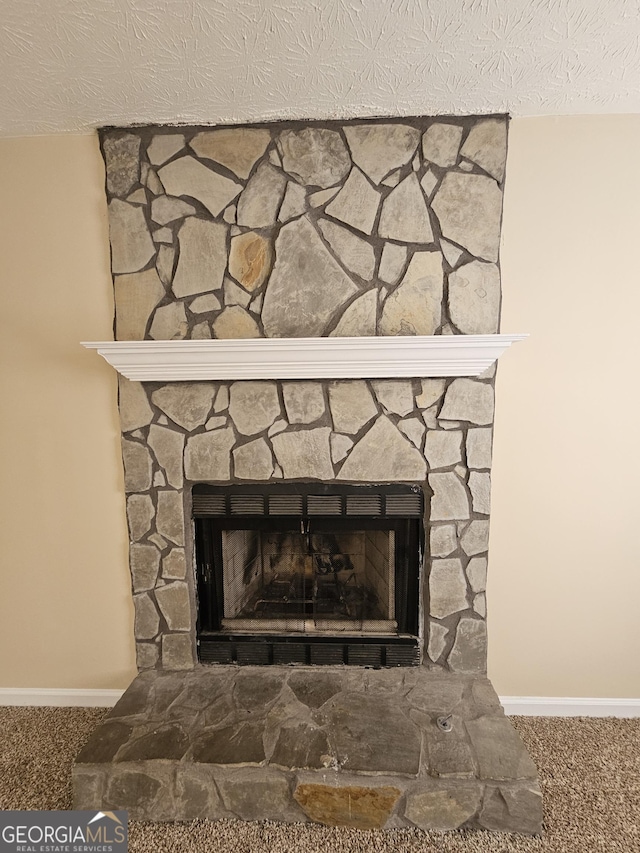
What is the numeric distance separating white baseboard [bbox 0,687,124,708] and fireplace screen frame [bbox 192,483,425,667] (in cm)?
47

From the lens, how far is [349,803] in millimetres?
1572

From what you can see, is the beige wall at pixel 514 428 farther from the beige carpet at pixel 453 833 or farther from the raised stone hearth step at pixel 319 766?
the raised stone hearth step at pixel 319 766

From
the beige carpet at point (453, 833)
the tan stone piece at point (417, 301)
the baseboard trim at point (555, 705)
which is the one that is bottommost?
the beige carpet at point (453, 833)

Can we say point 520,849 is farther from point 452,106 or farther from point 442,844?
point 452,106

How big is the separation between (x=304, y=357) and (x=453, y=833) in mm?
1644

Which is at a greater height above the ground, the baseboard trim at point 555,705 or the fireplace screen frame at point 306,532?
the fireplace screen frame at point 306,532

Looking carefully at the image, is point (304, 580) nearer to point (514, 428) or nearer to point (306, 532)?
point (306, 532)

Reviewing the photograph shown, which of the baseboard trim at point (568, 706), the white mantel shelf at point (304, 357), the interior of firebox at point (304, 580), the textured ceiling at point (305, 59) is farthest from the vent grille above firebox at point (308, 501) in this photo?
the textured ceiling at point (305, 59)

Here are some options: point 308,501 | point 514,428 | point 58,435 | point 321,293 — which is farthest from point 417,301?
point 58,435

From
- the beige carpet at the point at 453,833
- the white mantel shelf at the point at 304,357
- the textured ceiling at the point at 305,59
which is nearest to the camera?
the textured ceiling at the point at 305,59

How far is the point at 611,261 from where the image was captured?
1.90 metres

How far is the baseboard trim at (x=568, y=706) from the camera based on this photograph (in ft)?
6.82

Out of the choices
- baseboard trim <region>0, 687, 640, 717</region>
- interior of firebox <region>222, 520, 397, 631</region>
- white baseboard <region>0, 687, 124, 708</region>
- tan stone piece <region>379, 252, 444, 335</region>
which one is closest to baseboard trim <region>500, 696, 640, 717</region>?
baseboard trim <region>0, 687, 640, 717</region>

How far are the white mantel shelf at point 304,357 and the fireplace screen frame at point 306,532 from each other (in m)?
0.49
